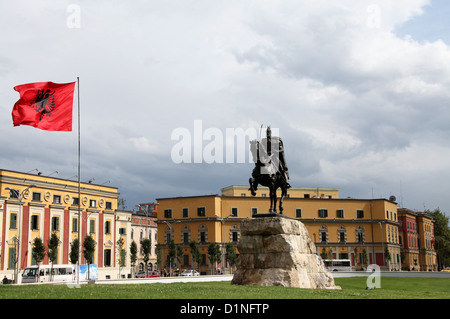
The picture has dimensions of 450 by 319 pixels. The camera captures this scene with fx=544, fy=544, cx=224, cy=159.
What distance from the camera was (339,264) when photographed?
100500mm

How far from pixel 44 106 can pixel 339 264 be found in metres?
84.6

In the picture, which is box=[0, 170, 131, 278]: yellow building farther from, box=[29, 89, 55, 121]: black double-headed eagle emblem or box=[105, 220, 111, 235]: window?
box=[29, 89, 55, 121]: black double-headed eagle emblem

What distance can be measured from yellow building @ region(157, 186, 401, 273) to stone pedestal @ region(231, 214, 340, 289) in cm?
7504

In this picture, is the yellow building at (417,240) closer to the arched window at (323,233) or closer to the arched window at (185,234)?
the arched window at (323,233)

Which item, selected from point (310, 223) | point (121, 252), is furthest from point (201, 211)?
point (121, 252)

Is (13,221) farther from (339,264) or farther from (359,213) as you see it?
(359,213)

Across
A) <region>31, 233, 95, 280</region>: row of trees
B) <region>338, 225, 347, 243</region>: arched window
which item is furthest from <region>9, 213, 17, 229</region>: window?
<region>338, 225, 347, 243</region>: arched window

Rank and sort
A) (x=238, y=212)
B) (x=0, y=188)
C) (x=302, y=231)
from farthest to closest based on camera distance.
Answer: (x=238, y=212) < (x=0, y=188) < (x=302, y=231)

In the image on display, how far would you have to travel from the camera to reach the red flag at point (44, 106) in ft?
79.0

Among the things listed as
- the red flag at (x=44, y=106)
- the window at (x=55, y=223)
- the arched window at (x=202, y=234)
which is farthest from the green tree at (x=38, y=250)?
the red flag at (x=44, y=106)
